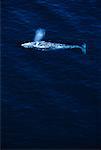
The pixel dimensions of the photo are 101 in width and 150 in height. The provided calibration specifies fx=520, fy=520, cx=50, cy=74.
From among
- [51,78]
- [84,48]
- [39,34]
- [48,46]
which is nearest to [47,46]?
[48,46]

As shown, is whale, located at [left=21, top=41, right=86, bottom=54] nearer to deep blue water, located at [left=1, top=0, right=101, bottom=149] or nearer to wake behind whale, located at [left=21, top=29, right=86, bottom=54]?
wake behind whale, located at [left=21, top=29, right=86, bottom=54]

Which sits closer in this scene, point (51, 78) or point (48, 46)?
point (51, 78)

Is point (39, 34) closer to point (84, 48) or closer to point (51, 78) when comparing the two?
point (84, 48)

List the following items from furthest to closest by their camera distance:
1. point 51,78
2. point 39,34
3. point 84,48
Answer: point 39,34 < point 84,48 < point 51,78

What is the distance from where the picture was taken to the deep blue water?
68875 millimetres

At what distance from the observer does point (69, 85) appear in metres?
76.6

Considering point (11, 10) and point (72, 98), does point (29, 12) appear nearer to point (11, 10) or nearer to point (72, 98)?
point (11, 10)

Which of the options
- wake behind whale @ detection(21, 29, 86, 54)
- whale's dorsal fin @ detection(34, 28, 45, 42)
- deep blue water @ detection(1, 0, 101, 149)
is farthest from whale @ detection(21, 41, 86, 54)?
whale's dorsal fin @ detection(34, 28, 45, 42)

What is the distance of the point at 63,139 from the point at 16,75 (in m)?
14.6

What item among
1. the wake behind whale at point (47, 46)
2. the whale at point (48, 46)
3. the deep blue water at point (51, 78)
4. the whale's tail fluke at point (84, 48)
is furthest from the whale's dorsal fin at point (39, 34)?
the whale's tail fluke at point (84, 48)

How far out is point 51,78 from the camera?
77.9 metres

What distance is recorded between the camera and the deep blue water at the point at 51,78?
6888 centimetres

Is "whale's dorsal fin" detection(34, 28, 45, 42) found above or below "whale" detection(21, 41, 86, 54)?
above

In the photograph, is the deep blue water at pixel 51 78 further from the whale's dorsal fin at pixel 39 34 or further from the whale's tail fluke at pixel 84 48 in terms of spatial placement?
the whale's dorsal fin at pixel 39 34
